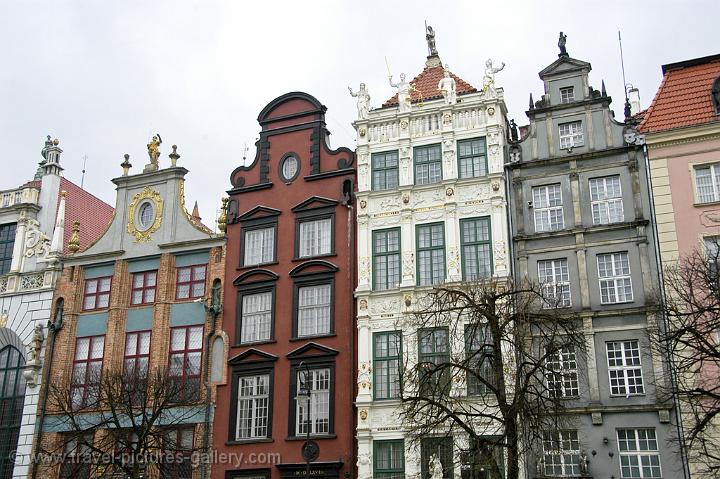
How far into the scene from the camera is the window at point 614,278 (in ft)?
99.5

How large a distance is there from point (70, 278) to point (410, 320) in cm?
1813

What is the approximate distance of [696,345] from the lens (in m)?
24.0

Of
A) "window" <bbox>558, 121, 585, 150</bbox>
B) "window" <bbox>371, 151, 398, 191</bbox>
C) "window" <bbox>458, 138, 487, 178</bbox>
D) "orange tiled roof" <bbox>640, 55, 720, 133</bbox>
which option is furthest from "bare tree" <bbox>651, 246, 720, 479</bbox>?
"window" <bbox>371, 151, 398, 191</bbox>

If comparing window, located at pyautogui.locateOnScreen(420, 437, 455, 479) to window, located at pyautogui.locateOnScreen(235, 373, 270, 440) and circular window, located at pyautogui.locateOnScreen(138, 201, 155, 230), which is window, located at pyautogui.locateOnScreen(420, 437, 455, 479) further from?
circular window, located at pyautogui.locateOnScreen(138, 201, 155, 230)

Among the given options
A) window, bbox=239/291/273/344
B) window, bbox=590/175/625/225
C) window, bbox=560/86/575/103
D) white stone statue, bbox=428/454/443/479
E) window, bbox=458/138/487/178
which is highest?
window, bbox=560/86/575/103

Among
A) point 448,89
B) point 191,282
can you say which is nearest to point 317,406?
point 191,282

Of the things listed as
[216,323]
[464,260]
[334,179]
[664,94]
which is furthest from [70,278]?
[664,94]

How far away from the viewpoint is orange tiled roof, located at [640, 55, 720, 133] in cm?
3162

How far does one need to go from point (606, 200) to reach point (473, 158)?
5.47 m

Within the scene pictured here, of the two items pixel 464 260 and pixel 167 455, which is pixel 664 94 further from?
pixel 167 455

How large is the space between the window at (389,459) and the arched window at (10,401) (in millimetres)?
17476

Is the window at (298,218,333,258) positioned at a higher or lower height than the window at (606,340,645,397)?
higher

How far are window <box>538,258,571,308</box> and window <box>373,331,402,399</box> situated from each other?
19.0 feet

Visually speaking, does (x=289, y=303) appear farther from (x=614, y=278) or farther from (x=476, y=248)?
(x=614, y=278)
